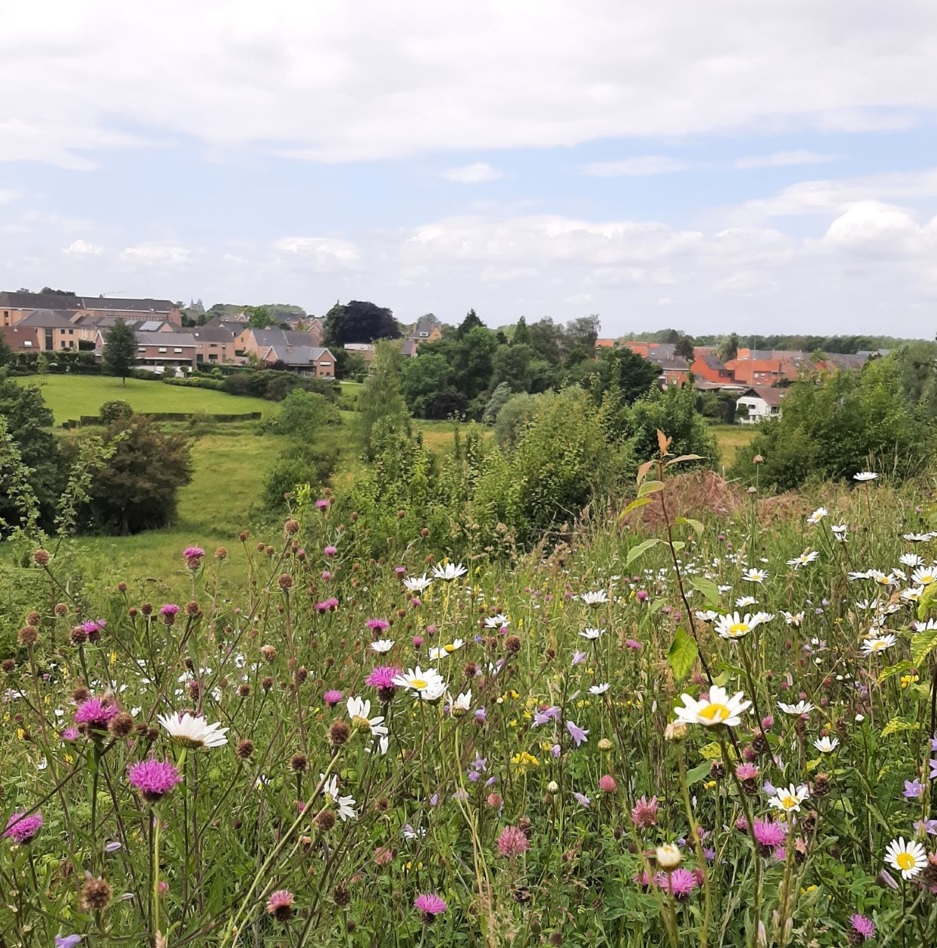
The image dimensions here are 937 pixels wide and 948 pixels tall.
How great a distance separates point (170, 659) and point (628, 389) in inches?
1573

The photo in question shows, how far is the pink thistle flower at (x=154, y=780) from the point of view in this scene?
879mm

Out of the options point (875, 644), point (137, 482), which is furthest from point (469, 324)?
point (875, 644)

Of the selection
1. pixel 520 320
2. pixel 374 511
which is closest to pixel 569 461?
pixel 374 511

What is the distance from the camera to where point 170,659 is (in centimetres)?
178

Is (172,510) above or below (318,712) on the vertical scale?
below

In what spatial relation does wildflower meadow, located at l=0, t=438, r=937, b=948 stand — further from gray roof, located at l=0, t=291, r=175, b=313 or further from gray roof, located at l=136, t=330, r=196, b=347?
gray roof, located at l=0, t=291, r=175, b=313

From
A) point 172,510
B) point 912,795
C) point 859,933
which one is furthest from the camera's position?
point 172,510

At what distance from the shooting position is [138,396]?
52375 mm

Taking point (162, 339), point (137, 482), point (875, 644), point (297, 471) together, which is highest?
point (162, 339)

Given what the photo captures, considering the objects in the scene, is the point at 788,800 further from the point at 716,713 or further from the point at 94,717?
the point at 94,717

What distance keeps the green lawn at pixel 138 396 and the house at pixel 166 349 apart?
7.15 m

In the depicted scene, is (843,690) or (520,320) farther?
(520,320)

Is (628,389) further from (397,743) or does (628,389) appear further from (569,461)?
(397,743)

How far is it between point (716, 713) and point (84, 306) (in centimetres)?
8888
